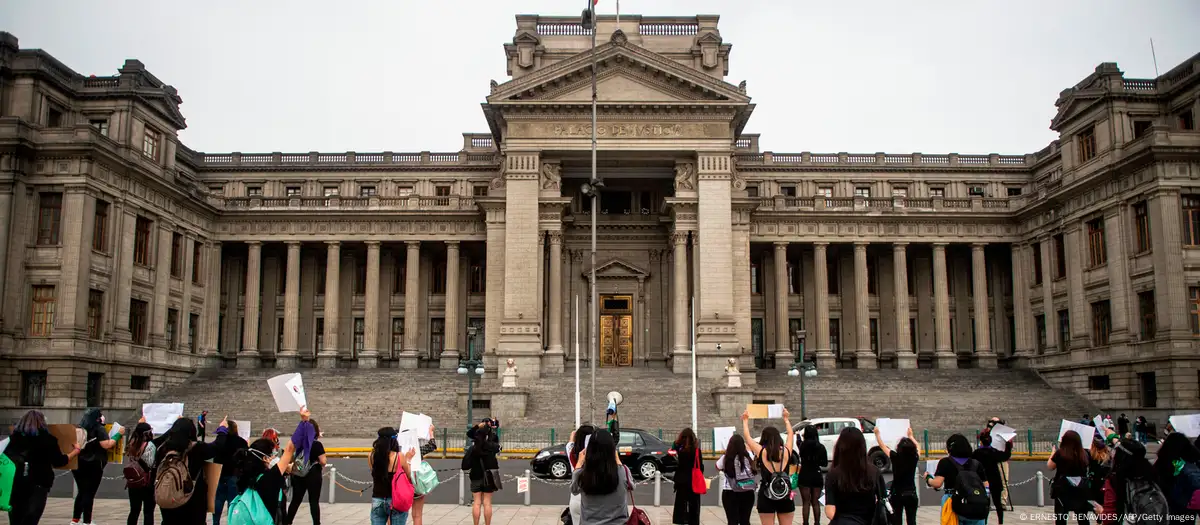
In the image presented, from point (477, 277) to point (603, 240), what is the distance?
340 inches

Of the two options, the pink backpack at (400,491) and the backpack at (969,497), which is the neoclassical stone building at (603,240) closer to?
the pink backpack at (400,491)

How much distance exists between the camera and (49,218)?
40062 millimetres

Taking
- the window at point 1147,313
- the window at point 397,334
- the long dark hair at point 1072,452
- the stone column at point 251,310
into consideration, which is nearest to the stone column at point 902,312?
the window at point 1147,313

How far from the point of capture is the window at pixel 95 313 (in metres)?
40.6

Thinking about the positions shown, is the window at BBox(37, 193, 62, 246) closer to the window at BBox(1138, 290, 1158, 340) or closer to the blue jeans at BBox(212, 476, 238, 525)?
the blue jeans at BBox(212, 476, 238, 525)

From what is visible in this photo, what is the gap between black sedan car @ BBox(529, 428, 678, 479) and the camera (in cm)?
2548

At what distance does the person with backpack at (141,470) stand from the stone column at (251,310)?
39.7m

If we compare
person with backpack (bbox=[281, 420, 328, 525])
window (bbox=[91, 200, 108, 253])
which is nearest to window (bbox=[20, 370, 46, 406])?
window (bbox=[91, 200, 108, 253])

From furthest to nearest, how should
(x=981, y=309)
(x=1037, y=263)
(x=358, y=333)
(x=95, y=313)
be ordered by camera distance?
(x=358, y=333)
(x=981, y=309)
(x=1037, y=263)
(x=95, y=313)

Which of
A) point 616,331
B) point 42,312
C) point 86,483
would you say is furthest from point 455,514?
point 616,331

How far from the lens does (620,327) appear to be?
172 feet

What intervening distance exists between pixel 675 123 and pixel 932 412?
17764mm

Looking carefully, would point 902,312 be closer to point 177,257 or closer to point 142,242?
point 177,257

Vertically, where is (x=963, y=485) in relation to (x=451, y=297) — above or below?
below
